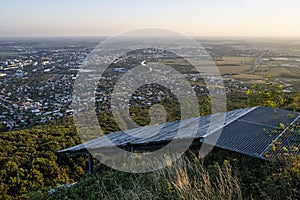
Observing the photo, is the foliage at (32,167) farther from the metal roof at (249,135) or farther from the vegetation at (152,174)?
the metal roof at (249,135)

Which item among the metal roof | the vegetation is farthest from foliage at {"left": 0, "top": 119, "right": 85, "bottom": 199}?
the metal roof

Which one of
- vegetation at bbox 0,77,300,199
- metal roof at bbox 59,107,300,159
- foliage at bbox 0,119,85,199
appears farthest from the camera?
foliage at bbox 0,119,85,199

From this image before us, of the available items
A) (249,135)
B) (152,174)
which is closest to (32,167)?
(152,174)

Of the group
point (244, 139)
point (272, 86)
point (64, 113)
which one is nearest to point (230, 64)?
point (64, 113)

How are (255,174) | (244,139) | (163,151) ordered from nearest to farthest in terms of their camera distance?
(255,174) → (244,139) → (163,151)

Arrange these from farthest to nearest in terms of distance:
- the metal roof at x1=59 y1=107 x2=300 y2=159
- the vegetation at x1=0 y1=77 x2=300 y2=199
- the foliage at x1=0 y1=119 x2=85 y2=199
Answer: the foliage at x1=0 y1=119 x2=85 y2=199, the metal roof at x1=59 y1=107 x2=300 y2=159, the vegetation at x1=0 y1=77 x2=300 y2=199

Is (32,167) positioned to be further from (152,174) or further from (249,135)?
(249,135)

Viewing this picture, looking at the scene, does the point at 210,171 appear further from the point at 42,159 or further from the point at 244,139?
the point at 42,159

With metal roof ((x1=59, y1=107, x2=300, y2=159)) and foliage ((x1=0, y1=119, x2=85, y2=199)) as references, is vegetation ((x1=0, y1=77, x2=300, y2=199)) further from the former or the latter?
metal roof ((x1=59, y1=107, x2=300, y2=159))

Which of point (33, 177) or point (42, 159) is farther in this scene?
point (42, 159)

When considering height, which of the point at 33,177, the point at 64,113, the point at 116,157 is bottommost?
the point at 64,113

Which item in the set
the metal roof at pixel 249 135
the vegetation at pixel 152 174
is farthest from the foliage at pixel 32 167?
the metal roof at pixel 249 135
